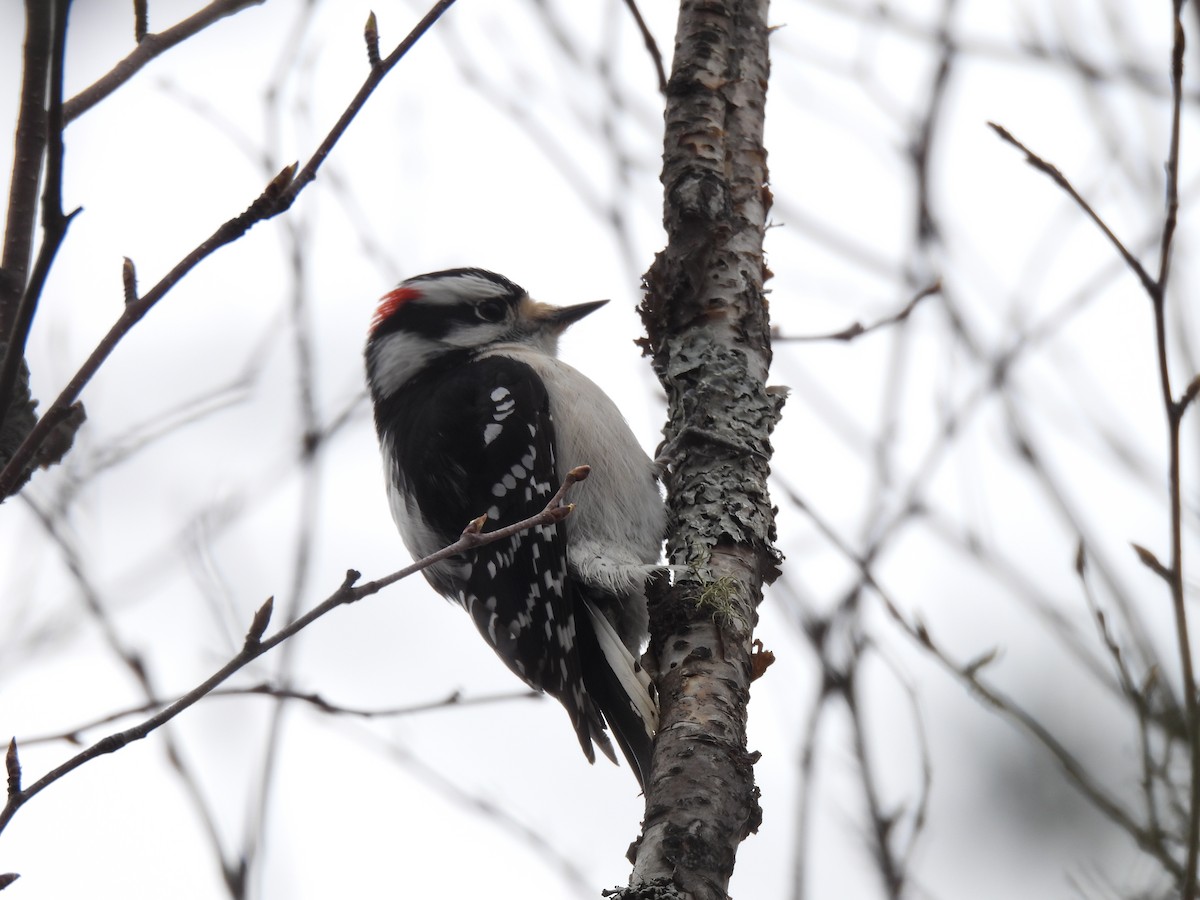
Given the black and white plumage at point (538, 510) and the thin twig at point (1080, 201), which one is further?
the black and white plumage at point (538, 510)

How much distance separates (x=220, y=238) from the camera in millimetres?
1473

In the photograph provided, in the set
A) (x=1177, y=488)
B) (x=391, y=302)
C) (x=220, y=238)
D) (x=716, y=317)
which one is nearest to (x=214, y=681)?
(x=220, y=238)

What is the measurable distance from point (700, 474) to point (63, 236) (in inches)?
78.9

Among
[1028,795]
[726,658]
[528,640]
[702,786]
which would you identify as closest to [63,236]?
[702,786]

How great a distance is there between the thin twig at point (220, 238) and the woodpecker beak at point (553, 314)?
299cm

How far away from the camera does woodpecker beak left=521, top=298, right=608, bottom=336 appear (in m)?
4.70

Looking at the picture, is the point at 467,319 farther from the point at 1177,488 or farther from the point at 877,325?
the point at 1177,488

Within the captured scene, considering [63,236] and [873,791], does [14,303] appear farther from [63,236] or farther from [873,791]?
[873,791]

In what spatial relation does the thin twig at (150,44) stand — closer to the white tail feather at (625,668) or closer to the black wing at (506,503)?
the white tail feather at (625,668)

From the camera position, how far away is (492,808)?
13.1 ft

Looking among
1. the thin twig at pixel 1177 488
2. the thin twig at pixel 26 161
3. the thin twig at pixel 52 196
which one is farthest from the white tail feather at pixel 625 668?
the thin twig at pixel 52 196

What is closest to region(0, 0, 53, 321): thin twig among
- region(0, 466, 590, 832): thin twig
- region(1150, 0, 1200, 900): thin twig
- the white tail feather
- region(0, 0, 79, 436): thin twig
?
region(0, 0, 79, 436): thin twig

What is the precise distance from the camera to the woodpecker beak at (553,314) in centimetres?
470

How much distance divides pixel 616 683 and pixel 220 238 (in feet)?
7.94
